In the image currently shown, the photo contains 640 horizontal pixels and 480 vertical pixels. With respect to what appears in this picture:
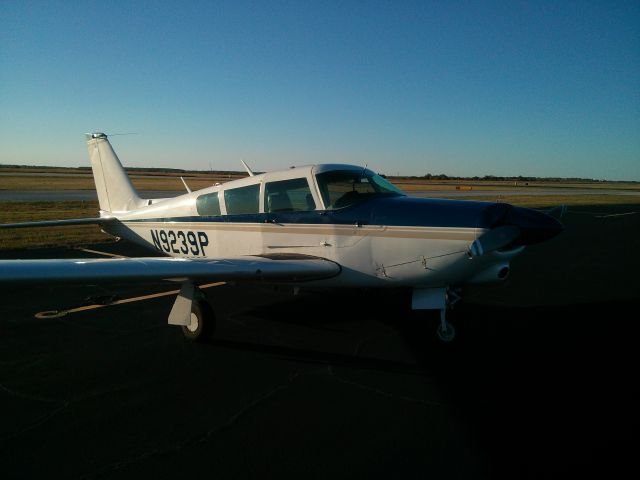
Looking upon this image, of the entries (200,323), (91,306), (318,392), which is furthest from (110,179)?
(318,392)

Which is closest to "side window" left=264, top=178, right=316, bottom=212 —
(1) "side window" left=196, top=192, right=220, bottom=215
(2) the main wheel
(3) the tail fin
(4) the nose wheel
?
(1) "side window" left=196, top=192, right=220, bottom=215

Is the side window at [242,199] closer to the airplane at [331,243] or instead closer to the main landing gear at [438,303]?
the airplane at [331,243]

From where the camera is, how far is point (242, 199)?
6055 millimetres

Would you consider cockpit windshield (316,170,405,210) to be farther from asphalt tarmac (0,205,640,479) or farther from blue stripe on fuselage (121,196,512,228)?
asphalt tarmac (0,205,640,479)

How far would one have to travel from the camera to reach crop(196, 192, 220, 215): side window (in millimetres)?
6414

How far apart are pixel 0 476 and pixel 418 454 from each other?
121 inches

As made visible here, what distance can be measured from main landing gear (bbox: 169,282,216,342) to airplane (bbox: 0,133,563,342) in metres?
0.01

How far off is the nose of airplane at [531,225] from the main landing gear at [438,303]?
1.09m

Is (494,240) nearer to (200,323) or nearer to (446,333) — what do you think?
(446,333)

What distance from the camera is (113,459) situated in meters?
2.81

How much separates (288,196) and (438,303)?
8.61 ft

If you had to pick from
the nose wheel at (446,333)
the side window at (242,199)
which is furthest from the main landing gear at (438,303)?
the side window at (242,199)

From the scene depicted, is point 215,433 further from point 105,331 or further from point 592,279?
point 592,279

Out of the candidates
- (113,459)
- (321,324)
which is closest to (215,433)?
(113,459)
